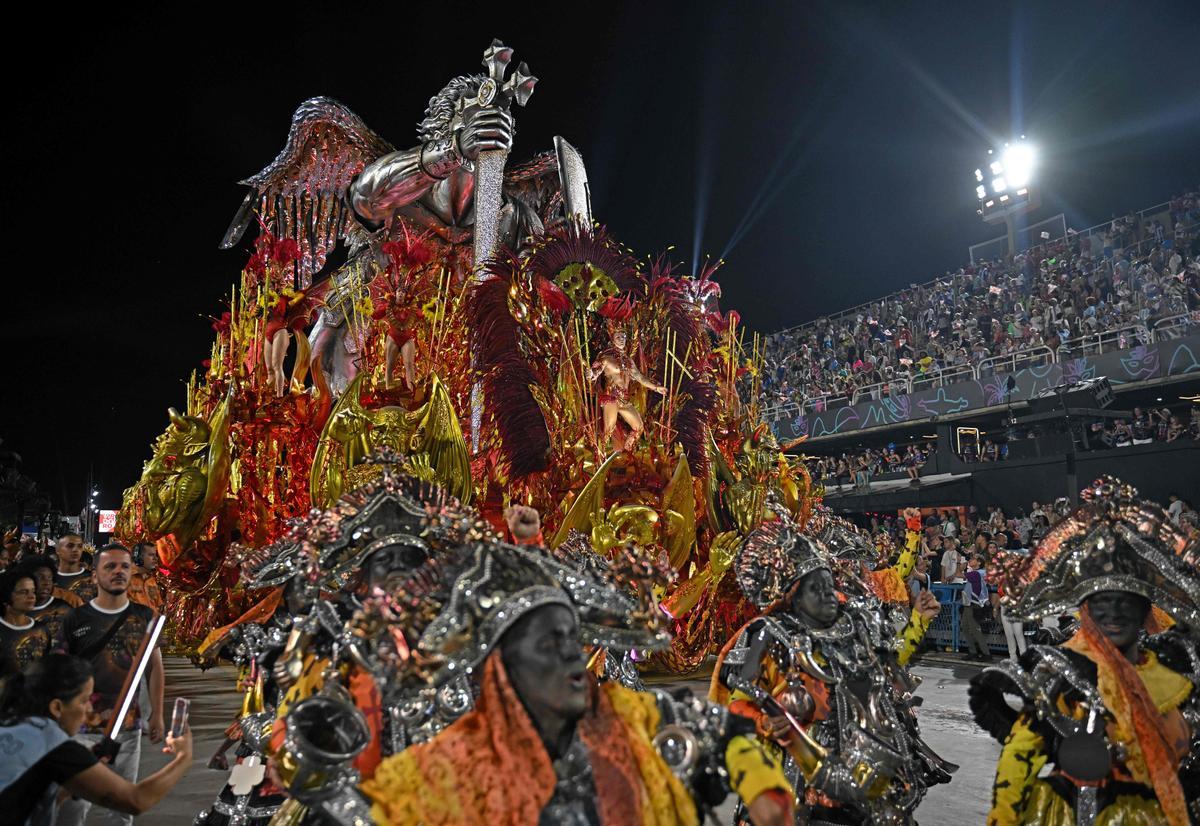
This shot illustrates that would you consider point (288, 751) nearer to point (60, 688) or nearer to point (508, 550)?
point (508, 550)

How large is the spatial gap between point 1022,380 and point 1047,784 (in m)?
17.9

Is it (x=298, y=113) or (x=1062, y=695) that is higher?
(x=298, y=113)

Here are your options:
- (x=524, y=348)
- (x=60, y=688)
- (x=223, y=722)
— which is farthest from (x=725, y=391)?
(x=60, y=688)

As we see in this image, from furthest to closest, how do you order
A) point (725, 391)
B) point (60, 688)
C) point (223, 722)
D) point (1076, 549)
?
point (725, 391), point (223, 722), point (1076, 549), point (60, 688)

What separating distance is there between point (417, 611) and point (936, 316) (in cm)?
2386

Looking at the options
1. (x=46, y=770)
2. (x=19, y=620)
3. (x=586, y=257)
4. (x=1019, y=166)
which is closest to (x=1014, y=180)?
(x=1019, y=166)

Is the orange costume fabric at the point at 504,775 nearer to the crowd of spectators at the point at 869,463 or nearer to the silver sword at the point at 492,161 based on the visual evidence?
the silver sword at the point at 492,161

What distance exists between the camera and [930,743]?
676cm

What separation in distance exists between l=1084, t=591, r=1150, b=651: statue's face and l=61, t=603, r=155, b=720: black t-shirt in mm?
3877

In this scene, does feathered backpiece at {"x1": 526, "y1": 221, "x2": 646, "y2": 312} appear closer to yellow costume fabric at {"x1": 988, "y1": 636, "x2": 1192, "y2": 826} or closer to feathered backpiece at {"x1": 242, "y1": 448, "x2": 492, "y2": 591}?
feathered backpiece at {"x1": 242, "y1": 448, "x2": 492, "y2": 591}

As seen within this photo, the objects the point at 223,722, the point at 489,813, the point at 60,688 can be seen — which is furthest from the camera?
the point at 223,722

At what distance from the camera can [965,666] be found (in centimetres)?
1098

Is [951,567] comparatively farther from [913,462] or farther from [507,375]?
[913,462]

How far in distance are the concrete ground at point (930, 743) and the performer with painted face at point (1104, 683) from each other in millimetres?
2078
